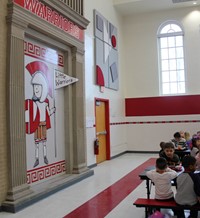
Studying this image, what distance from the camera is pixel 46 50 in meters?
6.41

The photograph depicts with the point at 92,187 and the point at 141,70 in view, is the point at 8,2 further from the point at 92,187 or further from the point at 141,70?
the point at 141,70

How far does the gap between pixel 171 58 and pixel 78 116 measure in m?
6.11

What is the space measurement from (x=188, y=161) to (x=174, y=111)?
8.39m

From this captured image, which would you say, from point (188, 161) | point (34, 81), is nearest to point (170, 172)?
point (188, 161)

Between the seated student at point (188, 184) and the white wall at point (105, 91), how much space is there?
5141 mm

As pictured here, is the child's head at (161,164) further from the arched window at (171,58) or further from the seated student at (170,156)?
the arched window at (171,58)

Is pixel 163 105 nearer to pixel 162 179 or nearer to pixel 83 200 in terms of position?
pixel 83 200

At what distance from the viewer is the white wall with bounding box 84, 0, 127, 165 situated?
8.55m

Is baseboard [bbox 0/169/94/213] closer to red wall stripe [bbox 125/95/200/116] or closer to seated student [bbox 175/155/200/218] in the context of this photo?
seated student [bbox 175/155/200/218]

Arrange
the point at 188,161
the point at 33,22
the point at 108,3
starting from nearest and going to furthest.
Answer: the point at 188,161
the point at 33,22
the point at 108,3

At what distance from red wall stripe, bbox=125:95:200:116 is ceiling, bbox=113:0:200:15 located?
3.47 meters

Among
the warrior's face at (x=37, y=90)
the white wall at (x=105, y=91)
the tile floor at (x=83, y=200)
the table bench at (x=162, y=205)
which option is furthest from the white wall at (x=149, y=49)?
the table bench at (x=162, y=205)

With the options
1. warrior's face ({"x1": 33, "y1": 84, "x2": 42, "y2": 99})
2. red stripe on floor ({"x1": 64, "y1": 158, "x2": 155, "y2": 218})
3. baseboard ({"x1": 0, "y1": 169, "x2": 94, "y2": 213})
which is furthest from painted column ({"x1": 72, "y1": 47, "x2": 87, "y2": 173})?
warrior's face ({"x1": 33, "y1": 84, "x2": 42, "y2": 99})

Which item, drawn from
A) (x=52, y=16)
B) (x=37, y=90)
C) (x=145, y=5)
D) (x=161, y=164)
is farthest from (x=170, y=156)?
(x=145, y=5)
